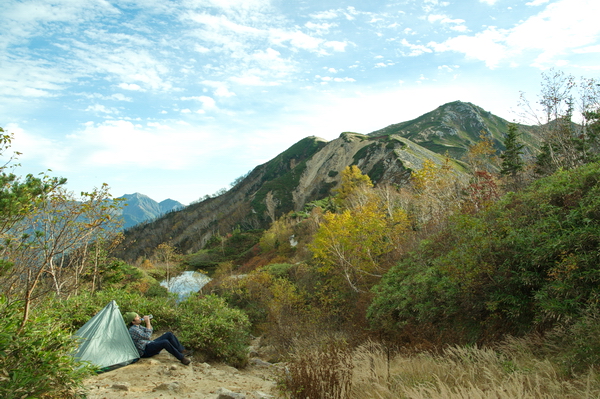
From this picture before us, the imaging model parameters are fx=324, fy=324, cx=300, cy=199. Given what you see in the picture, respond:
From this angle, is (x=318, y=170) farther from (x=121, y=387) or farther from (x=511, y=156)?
(x=121, y=387)

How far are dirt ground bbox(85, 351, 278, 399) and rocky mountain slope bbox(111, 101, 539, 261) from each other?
22224 millimetres

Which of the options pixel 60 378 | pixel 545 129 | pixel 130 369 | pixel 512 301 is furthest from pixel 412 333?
pixel 545 129

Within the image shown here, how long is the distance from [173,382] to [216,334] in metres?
3.11

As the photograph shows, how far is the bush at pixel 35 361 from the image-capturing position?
372 centimetres

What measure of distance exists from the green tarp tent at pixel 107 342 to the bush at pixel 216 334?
1.75 metres

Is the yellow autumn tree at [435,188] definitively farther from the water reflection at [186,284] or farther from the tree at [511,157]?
the water reflection at [186,284]

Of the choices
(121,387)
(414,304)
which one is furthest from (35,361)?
(414,304)

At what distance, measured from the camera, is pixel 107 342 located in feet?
23.2

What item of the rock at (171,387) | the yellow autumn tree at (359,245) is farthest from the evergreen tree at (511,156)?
the rock at (171,387)

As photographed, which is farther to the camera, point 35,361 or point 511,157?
point 511,157

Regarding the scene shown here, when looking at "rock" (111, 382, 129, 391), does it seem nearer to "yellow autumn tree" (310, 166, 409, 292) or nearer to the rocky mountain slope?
"yellow autumn tree" (310, 166, 409, 292)

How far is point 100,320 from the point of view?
23.8 feet

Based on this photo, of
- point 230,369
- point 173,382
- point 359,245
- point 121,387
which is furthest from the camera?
point 359,245

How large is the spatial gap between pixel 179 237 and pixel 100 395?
323ft
